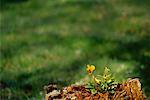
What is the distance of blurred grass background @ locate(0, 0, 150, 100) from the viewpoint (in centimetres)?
1336

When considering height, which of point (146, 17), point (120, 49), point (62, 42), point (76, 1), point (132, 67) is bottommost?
point (132, 67)

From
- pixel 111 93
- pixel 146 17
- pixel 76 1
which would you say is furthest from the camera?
pixel 76 1

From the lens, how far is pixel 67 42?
1752cm

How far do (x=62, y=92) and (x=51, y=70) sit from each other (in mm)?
6652

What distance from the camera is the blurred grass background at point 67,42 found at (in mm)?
13359

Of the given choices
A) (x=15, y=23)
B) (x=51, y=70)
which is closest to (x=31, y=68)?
(x=51, y=70)

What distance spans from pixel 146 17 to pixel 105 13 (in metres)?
2.08

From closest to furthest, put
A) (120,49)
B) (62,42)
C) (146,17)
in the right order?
(120,49), (62,42), (146,17)

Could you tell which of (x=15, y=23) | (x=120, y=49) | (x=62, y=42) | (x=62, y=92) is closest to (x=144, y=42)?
(x=120, y=49)

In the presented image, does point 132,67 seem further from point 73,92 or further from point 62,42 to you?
point 73,92

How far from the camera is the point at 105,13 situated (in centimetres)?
2172

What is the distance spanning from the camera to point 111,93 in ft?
24.3

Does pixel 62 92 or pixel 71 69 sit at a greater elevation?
pixel 71 69

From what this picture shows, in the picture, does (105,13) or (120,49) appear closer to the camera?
(120,49)
